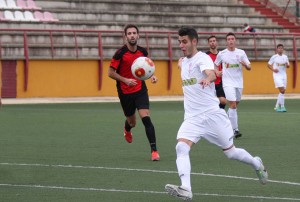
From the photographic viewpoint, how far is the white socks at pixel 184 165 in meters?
10.4

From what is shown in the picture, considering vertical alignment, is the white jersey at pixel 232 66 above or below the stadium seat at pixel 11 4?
below

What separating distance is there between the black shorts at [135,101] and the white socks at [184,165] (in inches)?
206

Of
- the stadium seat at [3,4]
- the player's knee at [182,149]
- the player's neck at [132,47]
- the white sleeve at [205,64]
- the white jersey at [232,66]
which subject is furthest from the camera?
the stadium seat at [3,4]

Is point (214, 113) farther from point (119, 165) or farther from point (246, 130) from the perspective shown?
point (246, 130)

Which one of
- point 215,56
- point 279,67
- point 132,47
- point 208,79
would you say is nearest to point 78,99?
point 279,67

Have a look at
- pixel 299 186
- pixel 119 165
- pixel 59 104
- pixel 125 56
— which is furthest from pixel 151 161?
pixel 59 104

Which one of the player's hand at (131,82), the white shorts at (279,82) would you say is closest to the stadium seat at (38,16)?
the white shorts at (279,82)

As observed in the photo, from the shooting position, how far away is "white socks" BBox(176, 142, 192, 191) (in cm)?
1045

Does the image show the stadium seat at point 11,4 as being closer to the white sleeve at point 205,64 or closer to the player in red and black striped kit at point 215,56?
the player in red and black striped kit at point 215,56

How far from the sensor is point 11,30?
118ft

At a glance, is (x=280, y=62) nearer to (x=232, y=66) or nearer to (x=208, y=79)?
(x=232, y=66)

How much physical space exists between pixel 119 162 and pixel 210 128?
3913 millimetres

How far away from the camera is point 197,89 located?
1135 cm

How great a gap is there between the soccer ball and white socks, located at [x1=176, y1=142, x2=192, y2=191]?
442cm
